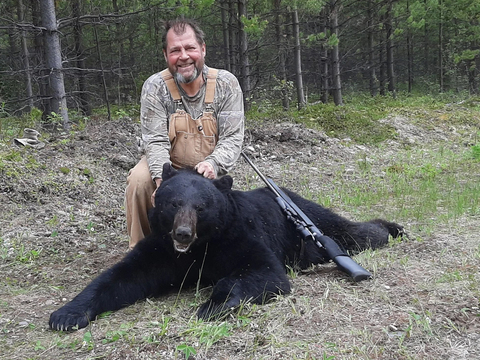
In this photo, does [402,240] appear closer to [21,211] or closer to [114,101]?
[21,211]

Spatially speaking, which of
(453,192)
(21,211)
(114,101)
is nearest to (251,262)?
(21,211)

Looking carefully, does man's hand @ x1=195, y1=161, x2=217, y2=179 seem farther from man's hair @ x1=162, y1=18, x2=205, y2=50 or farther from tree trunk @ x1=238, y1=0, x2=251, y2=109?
tree trunk @ x1=238, y1=0, x2=251, y2=109

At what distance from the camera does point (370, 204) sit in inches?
221

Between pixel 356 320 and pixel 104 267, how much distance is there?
2.32 metres

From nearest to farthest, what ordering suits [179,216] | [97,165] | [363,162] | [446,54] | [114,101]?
[179,216] < [97,165] < [363,162] < [114,101] < [446,54]

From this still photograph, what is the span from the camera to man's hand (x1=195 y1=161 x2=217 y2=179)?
340 cm

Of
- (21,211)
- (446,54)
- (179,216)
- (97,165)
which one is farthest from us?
(446,54)

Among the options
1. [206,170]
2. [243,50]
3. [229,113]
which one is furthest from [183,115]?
[243,50]

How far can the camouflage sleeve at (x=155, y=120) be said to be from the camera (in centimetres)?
376

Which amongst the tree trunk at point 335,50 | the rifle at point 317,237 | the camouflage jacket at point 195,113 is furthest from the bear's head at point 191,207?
the tree trunk at point 335,50

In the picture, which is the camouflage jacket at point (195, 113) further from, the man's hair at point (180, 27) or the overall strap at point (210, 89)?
the man's hair at point (180, 27)

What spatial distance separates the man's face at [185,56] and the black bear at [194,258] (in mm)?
925

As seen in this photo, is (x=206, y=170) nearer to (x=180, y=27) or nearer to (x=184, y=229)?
(x=184, y=229)

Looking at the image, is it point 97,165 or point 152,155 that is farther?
point 97,165
